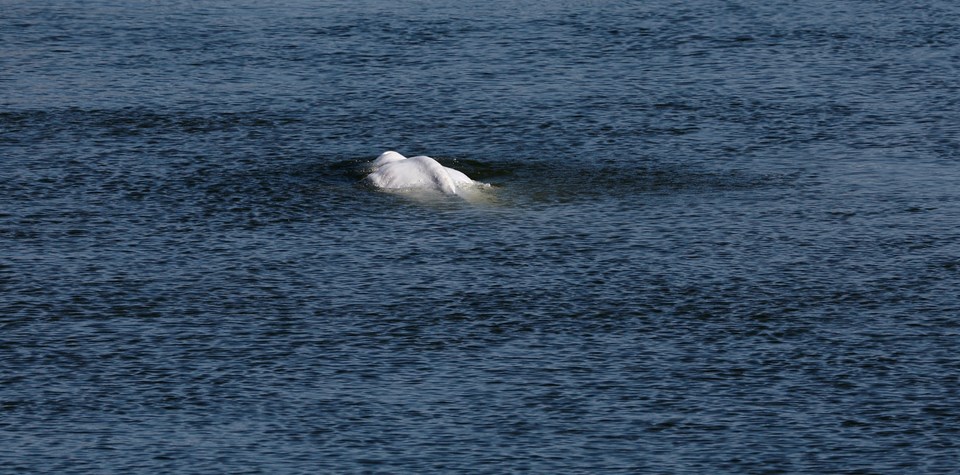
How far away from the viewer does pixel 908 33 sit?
29.5 m

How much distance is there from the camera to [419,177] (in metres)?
21.8

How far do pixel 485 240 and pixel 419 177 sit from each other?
7.67ft

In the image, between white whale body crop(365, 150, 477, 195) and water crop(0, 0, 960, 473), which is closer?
water crop(0, 0, 960, 473)

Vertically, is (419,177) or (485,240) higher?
(419,177)

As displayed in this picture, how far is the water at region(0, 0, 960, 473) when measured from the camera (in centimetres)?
1468

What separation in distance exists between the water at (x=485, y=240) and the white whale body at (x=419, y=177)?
A: 0.32 meters

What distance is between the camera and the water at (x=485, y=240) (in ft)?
48.2

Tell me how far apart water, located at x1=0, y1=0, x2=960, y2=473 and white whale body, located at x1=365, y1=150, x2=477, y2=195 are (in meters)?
0.32

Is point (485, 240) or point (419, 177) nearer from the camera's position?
point (485, 240)

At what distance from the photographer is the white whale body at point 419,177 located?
Result: 21.7 meters

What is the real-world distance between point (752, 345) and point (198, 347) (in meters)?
5.06

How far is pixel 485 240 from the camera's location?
64.9 feet

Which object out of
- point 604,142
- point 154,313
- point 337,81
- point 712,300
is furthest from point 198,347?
point 337,81

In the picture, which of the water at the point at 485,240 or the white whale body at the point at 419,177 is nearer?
the water at the point at 485,240
